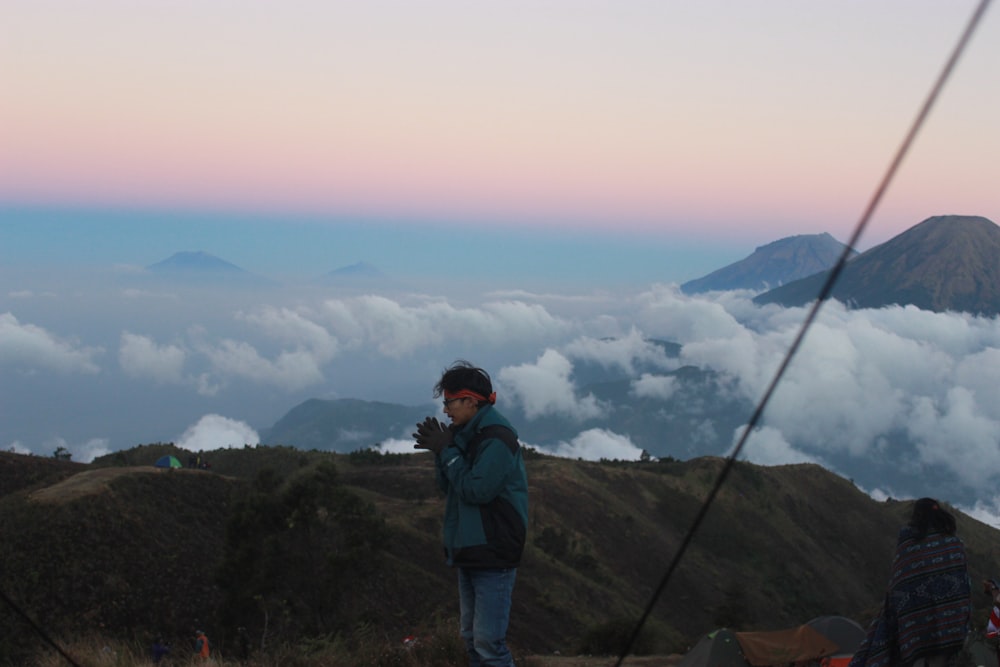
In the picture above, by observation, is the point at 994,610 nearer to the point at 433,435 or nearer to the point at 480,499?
the point at 480,499

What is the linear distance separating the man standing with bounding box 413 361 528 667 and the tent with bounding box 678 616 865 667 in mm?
8557

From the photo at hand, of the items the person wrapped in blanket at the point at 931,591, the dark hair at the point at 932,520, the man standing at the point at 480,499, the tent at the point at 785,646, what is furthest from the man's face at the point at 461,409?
the tent at the point at 785,646

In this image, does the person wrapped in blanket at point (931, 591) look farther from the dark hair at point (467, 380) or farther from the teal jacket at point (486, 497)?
the dark hair at point (467, 380)

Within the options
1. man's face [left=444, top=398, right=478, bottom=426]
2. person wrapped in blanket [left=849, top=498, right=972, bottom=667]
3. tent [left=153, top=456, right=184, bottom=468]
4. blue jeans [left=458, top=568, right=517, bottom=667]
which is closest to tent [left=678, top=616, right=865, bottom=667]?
person wrapped in blanket [left=849, top=498, right=972, bottom=667]

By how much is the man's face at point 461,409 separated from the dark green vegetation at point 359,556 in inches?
141

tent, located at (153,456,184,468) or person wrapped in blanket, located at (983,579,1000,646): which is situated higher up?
person wrapped in blanket, located at (983,579,1000,646)

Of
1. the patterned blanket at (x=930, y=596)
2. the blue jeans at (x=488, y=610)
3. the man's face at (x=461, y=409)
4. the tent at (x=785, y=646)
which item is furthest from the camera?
the tent at (x=785, y=646)

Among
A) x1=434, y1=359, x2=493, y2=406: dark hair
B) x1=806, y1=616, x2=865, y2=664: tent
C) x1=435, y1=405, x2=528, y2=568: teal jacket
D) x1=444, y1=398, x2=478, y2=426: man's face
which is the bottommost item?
x1=806, y1=616, x2=865, y2=664: tent

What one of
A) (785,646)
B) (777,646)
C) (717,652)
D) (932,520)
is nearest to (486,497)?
(932,520)

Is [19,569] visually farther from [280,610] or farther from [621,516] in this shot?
[621,516]

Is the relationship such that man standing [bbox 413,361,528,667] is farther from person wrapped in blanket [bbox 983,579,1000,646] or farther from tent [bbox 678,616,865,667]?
tent [bbox 678,616,865,667]

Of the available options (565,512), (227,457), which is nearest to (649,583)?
(565,512)

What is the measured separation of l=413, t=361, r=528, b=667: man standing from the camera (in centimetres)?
489

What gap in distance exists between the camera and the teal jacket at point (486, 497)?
15.9 feet
